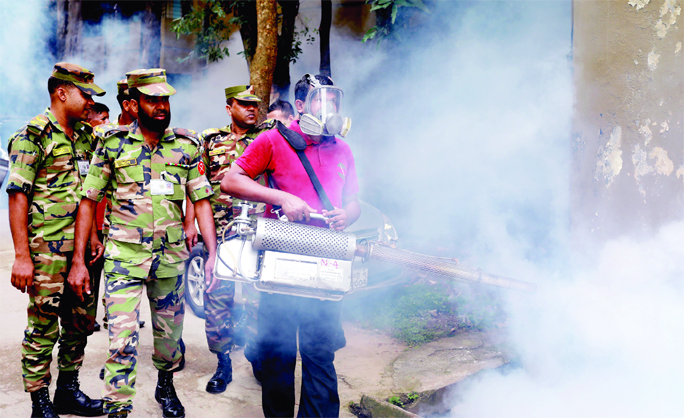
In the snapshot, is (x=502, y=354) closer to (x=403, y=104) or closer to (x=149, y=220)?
(x=149, y=220)

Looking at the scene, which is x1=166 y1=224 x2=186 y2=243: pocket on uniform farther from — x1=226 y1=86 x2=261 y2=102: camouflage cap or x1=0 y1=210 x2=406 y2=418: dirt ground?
x1=226 y1=86 x2=261 y2=102: camouflage cap

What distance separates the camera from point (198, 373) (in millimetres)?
4086

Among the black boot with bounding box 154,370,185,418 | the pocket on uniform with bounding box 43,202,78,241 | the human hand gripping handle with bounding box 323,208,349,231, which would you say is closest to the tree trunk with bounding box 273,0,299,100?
the pocket on uniform with bounding box 43,202,78,241

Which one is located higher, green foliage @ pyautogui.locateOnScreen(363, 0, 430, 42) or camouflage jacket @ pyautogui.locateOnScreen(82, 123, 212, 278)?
green foliage @ pyautogui.locateOnScreen(363, 0, 430, 42)

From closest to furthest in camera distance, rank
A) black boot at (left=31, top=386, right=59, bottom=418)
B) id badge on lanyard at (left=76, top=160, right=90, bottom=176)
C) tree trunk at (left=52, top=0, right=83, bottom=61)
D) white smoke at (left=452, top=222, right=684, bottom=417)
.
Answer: white smoke at (left=452, top=222, right=684, bottom=417), black boot at (left=31, top=386, right=59, bottom=418), id badge on lanyard at (left=76, top=160, right=90, bottom=176), tree trunk at (left=52, top=0, right=83, bottom=61)

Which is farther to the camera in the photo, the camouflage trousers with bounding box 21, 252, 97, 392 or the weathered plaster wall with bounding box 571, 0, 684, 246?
the camouflage trousers with bounding box 21, 252, 97, 392

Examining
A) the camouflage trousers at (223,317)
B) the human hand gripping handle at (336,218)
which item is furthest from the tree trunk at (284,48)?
the human hand gripping handle at (336,218)

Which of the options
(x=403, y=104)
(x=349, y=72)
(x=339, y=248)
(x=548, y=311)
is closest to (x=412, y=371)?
(x=548, y=311)

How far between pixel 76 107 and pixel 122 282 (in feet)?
3.77

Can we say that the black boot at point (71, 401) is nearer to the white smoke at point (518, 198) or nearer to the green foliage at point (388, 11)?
the white smoke at point (518, 198)

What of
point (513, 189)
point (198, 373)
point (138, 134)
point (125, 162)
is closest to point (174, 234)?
point (125, 162)

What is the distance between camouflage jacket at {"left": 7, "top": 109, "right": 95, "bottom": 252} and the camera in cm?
304

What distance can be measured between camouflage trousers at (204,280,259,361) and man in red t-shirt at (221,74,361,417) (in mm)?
1026

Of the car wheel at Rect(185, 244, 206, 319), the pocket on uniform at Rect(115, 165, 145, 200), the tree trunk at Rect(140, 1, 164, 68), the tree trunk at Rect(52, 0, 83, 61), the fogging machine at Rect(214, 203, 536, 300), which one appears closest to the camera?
the fogging machine at Rect(214, 203, 536, 300)
